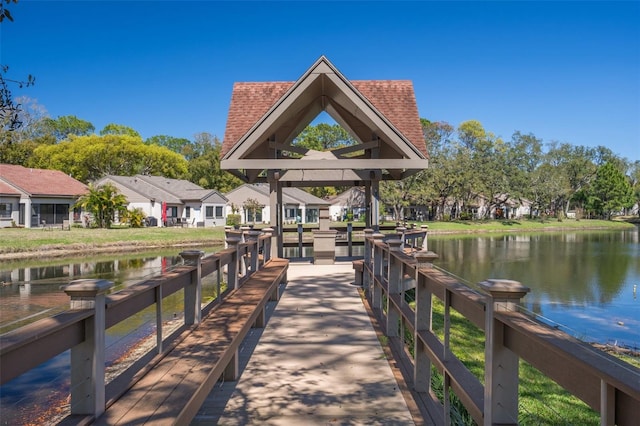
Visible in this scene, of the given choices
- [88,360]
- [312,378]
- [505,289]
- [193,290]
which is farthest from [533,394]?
[88,360]

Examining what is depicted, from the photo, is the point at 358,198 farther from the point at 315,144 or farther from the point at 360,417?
the point at 360,417

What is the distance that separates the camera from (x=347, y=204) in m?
63.3

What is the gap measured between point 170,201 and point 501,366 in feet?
145

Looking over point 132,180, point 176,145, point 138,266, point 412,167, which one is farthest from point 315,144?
point 412,167

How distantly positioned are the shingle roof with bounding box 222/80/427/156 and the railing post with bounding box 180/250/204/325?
6696 mm

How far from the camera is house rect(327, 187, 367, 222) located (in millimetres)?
62344

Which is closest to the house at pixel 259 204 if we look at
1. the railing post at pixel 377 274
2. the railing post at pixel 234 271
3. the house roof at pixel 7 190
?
the house roof at pixel 7 190

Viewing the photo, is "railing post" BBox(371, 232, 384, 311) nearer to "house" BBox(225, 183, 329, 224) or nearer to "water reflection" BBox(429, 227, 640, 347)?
"water reflection" BBox(429, 227, 640, 347)

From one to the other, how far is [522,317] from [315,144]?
64.9 m

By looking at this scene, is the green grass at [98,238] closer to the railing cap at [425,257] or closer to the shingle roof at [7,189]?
the shingle roof at [7,189]

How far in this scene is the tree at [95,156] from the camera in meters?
52.4

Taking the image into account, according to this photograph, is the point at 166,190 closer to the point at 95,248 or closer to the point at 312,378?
the point at 95,248

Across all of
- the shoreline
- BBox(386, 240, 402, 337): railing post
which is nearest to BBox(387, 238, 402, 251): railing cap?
BBox(386, 240, 402, 337): railing post

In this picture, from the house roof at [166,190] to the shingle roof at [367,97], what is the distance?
32.5m
